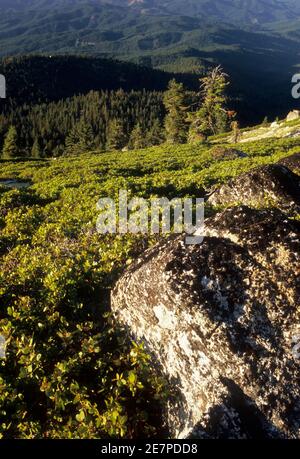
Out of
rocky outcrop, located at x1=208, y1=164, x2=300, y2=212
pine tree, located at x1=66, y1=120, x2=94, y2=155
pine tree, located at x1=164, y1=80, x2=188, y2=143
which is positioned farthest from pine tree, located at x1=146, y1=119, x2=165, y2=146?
rocky outcrop, located at x1=208, y1=164, x2=300, y2=212

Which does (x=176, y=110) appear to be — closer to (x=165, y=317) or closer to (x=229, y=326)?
(x=165, y=317)

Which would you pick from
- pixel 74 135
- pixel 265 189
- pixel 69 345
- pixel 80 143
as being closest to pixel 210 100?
pixel 80 143

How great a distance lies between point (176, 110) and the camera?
93000 millimetres

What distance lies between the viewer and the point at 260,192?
11.7 meters

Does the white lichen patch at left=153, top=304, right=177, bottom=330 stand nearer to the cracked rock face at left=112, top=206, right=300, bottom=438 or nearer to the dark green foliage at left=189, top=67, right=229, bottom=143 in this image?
the cracked rock face at left=112, top=206, right=300, bottom=438

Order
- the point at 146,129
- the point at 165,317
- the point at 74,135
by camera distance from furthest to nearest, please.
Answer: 1. the point at 146,129
2. the point at 74,135
3. the point at 165,317

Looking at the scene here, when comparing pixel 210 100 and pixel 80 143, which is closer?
pixel 210 100

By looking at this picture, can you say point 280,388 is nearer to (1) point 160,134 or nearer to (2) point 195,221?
(2) point 195,221

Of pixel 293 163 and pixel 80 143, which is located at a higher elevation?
pixel 293 163

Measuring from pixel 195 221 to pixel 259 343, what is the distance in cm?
604
